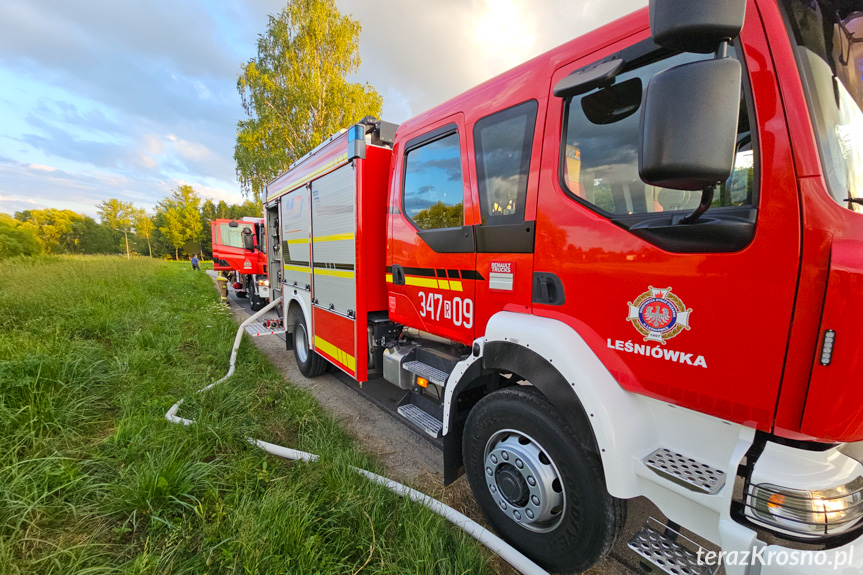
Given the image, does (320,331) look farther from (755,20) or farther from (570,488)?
(755,20)

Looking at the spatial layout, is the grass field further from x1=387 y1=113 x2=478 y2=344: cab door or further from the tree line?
the tree line

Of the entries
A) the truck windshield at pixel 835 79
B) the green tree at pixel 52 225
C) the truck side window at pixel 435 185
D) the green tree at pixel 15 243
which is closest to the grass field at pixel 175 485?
the truck side window at pixel 435 185

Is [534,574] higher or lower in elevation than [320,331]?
lower

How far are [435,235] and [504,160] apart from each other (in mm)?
744

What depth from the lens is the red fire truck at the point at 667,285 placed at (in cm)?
108

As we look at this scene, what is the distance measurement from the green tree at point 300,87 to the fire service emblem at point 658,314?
16.6 metres

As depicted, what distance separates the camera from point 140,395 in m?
3.46

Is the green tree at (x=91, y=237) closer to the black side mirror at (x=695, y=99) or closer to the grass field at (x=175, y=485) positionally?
the grass field at (x=175, y=485)

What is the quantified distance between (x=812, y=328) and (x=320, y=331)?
13.4ft

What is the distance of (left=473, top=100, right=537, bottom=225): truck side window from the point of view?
77.6 inches

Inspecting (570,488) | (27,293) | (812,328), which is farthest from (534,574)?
(27,293)

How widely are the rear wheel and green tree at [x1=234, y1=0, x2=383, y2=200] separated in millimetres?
12951

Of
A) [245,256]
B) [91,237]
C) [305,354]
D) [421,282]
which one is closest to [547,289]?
[421,282]

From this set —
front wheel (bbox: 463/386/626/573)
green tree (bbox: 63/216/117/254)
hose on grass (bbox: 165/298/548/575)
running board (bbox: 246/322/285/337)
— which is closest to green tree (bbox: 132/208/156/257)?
green tree (bbox: 63/216/117/254)
